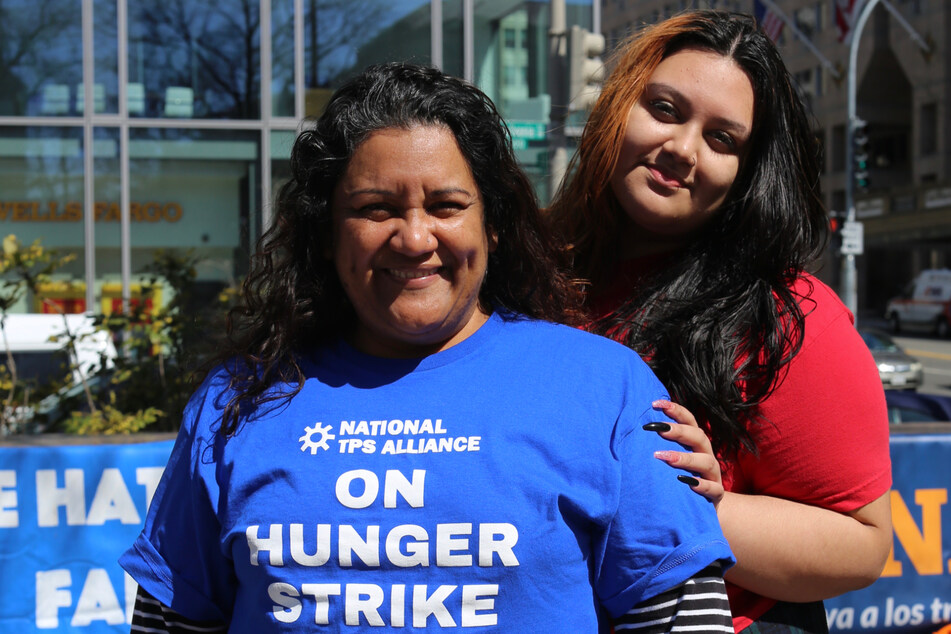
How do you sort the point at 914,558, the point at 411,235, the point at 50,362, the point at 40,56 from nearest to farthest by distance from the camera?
1. the point at 411,235
2. the point at 914,558
3. the point at 50,362
4. the point at 40,56

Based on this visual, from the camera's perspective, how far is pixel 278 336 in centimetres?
162

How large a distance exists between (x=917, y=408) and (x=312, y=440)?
241 inches

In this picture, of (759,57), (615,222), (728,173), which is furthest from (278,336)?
(759,57)

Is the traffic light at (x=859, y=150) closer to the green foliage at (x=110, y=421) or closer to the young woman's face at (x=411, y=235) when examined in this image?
the green foliage at (x=110, y=421)

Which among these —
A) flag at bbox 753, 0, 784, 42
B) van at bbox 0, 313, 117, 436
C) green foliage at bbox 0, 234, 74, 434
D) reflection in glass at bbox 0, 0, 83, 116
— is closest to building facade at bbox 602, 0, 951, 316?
flag at bbox 753, 0, 784, 42

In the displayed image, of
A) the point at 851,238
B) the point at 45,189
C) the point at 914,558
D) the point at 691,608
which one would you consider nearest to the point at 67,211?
the point at 45,189

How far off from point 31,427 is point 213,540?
414 centimetres

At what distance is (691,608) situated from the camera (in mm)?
1357

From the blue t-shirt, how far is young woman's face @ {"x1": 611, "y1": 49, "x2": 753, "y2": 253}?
1.42 ft

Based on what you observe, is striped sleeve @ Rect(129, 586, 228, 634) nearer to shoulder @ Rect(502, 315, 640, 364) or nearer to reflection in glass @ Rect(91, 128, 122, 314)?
shoulder @ Rect(502, 315, 640, 364)

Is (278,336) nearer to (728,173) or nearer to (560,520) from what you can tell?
(560,520)

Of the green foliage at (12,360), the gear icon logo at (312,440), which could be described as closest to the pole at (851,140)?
the green foliage at (12,360)

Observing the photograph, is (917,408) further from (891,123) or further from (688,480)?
(891,123)

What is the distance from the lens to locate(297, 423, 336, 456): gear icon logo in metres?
1.42
